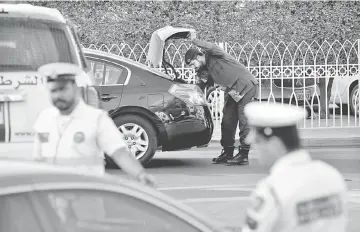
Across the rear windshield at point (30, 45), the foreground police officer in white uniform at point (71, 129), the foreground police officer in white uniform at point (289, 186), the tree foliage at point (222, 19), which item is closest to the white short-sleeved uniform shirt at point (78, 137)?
the foreground police officer in white uniform at point (71, 129)

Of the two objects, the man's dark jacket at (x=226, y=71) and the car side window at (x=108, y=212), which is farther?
the man's dark jacket at (x=226, y=71)

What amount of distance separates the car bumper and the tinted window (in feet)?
2.82

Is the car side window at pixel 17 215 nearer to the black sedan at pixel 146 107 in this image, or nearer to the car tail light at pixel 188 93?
the black sedan at pixel 146 107

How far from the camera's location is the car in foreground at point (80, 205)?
10.8ft

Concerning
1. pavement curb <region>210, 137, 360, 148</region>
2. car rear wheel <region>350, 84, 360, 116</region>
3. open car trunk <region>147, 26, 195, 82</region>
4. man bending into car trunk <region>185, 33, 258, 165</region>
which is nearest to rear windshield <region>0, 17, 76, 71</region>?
man bending into car trunk <region>185, 33, 258, 165</region>

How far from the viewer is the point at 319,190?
3.19 metres

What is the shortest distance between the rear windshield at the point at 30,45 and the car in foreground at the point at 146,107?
3901 millimetres

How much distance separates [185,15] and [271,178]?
17.0 m

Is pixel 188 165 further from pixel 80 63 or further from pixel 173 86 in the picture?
pixel 80 63

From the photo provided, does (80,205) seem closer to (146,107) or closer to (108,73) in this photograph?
(146,107)

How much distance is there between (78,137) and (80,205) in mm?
2039

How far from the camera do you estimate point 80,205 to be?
345cm

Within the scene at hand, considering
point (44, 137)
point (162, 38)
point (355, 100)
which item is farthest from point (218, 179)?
point (355, 100)

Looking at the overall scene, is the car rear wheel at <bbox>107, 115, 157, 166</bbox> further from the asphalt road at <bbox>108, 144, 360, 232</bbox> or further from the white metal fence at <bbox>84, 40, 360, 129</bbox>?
the white metal fence at <bbox>84, 40, 360, 129</bbox>
